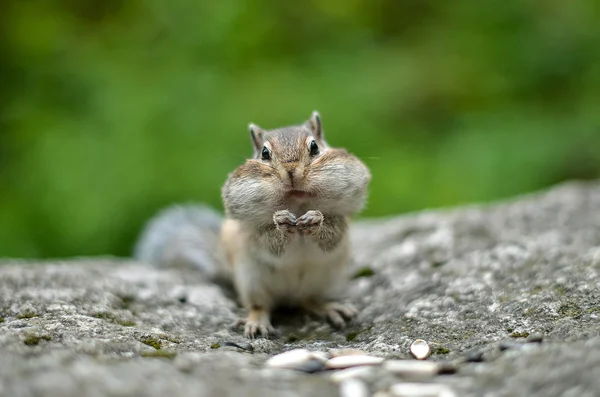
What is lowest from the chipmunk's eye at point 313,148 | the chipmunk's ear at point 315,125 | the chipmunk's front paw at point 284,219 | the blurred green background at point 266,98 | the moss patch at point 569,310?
the moss patch at point 569,310

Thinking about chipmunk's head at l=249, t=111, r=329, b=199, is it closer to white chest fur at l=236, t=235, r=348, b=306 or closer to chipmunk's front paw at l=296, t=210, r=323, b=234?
chipmunk's front paw at l=296, t=210, r=323, b=234

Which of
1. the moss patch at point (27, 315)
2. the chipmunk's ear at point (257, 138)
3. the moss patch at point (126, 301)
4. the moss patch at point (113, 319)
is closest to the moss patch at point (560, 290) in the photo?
the chipmunk's ear at point (257, 138)

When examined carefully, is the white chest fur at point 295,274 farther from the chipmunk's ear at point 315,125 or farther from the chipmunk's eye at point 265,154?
the chipmunk's ear at point 315,125

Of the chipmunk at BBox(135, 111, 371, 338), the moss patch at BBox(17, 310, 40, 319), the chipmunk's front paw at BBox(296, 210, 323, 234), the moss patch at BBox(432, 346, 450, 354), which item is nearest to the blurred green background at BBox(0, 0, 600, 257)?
the chipmunk at BBox(135, 111, 371, 338)

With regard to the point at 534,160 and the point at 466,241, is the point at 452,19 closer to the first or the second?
the point at 534,160

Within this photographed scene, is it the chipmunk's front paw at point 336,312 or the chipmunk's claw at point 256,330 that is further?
the chipmunk's front paw at point 336,312

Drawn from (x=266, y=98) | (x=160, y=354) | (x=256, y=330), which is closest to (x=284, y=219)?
(x=256, y=330)

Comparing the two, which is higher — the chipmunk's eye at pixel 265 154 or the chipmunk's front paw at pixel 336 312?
the chipmunk's eye at pixel 265 154

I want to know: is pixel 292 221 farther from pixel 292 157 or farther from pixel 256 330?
pixel 256 330
